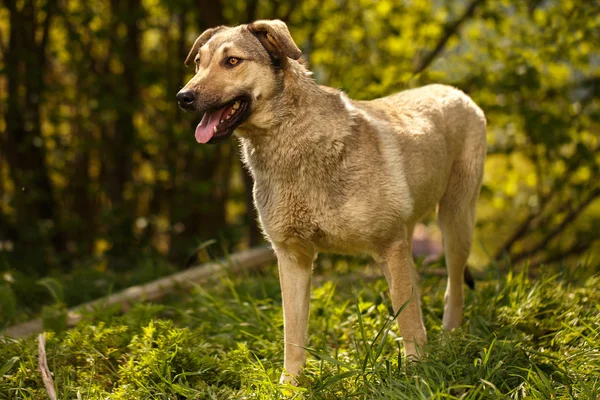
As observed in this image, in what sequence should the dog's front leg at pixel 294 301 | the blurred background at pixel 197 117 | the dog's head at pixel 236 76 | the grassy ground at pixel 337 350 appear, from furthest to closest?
the blurred background at pixel 197 117
the dog's front leg at pixel 294 301
the dog's head at pixel 236 76
the grassy ground at pixel 337 350

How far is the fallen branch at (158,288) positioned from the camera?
550 cm

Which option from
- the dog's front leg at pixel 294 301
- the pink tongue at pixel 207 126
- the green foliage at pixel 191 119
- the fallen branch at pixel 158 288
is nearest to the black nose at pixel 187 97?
the pink tongue at pixel 207 126

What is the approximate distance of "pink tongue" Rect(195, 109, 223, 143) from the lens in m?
3.93

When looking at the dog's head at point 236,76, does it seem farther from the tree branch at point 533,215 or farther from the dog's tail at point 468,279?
the tree branch at point 533,215

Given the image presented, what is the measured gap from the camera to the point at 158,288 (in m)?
6.49

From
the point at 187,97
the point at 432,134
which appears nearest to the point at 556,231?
the point at 432,134

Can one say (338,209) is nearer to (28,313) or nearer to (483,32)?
(28,313)

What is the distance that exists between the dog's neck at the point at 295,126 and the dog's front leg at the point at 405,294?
2.30ft

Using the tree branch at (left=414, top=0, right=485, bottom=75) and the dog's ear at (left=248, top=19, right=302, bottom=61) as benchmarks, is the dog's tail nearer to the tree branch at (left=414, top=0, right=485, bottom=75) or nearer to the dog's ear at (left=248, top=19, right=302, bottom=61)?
the dog's ear at (left=248, top=19, right=302, bottom=61)

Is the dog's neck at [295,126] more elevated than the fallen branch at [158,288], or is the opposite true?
the dog's neck at [295,126]

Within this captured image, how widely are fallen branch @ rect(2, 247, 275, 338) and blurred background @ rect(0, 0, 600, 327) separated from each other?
3.26 ft

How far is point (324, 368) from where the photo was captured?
4.27 meters

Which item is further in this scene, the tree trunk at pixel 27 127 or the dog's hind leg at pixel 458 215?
the tree trunk at pixel 27 127

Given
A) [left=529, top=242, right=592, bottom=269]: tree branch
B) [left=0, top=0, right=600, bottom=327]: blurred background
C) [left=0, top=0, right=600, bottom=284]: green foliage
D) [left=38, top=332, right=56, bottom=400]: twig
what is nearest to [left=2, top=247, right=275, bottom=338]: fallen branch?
[left=38, top=332, right=56, bottom=400]: twig
